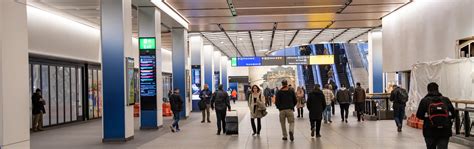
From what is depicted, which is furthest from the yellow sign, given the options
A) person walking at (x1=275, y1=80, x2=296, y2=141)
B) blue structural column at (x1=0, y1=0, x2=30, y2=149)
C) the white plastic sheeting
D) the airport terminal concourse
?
blue structural column at (x1=0, y1=0, x2=30, y2=149)

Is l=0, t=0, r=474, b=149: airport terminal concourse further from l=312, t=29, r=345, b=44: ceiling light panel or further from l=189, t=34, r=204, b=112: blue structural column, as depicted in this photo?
l=312, t=29, r=345, b=44: ceiling light panel

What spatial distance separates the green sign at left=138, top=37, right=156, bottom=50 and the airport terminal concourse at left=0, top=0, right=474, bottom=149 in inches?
1.8

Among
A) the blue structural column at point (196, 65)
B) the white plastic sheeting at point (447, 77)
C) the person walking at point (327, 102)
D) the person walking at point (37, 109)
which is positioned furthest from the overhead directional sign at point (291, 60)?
the person walking at point (37, 109)

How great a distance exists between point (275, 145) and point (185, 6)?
7614mm

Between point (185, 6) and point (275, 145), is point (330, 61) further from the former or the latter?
point (275, 145)

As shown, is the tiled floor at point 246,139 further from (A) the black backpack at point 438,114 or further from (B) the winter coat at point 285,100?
(A) the black backpack at point 438,114

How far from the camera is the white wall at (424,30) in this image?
14820 mm

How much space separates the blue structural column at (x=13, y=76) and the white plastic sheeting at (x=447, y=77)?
32.3 ft

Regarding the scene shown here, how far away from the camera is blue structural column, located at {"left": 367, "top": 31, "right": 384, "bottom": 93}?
2994cm

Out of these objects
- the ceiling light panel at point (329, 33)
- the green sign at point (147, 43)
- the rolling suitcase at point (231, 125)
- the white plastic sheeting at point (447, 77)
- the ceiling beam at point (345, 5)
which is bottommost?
the rolling suitcase at point (231, 125)

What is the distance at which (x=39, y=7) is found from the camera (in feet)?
58.6

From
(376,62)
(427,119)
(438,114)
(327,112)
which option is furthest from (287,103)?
(376,62)

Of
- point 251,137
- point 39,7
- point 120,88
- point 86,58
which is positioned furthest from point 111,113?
point 86,58

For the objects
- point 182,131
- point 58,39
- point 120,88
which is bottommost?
point 182,131
